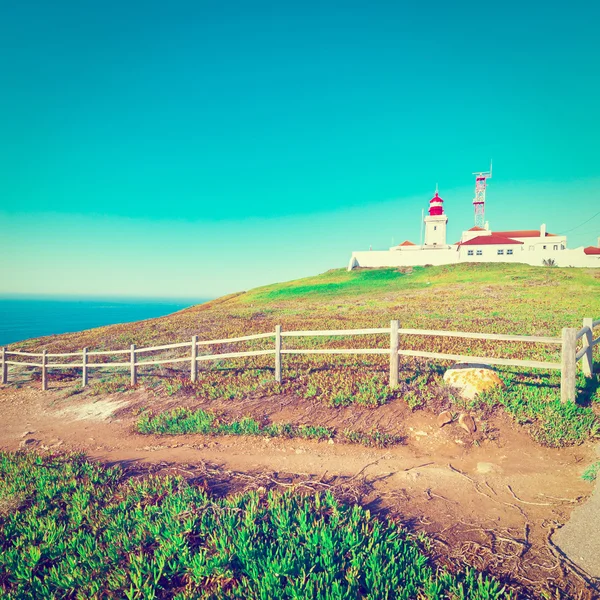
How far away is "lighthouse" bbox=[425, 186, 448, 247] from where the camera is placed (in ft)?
219

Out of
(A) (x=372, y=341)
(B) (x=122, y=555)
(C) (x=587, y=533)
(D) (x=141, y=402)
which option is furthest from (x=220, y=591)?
(A) (x=372, y=341)

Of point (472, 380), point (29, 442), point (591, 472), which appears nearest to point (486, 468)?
point (591, 472)

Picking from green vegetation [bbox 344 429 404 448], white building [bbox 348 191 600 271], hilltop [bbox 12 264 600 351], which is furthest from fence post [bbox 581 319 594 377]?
white building [bbox 348 191 600 271]

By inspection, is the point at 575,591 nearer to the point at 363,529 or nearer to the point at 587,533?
the point at 587,533

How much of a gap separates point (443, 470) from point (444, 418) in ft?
5.40

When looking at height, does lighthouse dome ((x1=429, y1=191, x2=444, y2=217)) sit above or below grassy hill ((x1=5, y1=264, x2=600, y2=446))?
above

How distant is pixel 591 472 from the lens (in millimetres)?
5094

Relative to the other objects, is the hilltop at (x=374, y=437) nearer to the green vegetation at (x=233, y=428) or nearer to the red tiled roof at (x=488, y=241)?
the green vegetation at (x=233, y=428)

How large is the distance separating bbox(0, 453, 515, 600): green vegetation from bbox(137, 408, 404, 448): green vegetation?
2.20 metres

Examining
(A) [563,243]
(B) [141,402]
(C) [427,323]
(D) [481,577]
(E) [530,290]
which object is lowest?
(B) [141,402]

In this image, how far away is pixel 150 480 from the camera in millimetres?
5340

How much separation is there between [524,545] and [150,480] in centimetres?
507

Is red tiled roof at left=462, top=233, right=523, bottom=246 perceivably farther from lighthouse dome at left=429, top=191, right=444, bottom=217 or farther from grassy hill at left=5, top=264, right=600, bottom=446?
grassy hill at left=5, top=264, right=600, bottom=446

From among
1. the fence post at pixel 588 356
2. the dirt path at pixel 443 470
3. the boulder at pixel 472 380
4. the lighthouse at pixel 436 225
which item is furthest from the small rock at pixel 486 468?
the lighthouse at pixel 436 225
